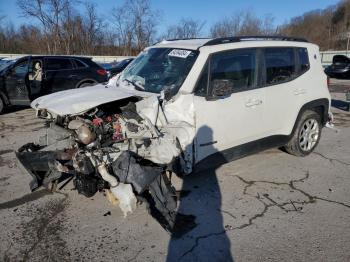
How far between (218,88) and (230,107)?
1.10 feet

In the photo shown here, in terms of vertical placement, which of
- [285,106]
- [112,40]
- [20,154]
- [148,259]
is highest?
[112,40]

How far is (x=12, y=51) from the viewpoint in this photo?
3706 centimetres

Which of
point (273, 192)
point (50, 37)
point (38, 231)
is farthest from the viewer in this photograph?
point (50, 37)

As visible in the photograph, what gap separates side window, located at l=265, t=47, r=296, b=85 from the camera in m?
4.75

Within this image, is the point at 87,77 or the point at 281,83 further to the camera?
the point at 87,77

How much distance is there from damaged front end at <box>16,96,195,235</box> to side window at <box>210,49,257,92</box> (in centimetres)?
82

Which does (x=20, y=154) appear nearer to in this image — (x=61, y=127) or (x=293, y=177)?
(x=61, y=127)

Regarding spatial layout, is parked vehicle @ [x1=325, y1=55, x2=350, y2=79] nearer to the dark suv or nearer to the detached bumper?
the dark suv

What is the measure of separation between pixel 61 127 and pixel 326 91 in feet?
13.9

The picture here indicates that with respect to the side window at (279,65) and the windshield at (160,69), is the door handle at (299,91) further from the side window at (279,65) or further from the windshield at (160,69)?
the windshield at (160,69)

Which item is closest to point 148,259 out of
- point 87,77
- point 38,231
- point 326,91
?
point 38,231

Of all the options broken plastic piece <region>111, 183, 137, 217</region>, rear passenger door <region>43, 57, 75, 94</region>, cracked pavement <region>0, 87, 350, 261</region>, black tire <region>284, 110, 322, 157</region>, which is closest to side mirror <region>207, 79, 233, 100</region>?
cracked pavement <region>0, 87, 350, 261</region>

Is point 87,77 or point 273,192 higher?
point 87,77

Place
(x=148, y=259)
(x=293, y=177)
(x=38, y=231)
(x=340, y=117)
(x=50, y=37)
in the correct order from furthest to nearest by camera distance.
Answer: (x=50, y=37) < (x=340, y=117) < (x=293, y=177) < (x=38, y=231) < (x=148, y=259)
